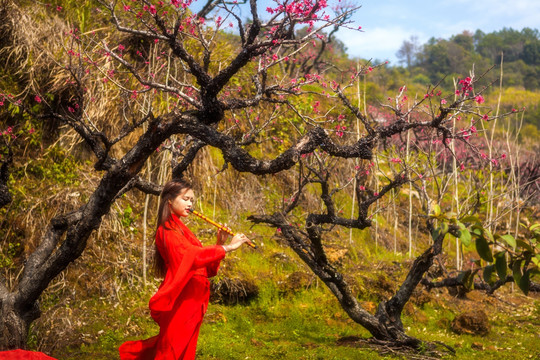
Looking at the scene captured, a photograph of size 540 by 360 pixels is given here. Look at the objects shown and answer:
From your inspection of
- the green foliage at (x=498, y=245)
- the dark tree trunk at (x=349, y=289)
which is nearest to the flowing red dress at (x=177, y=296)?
the dark tree trunk at (x=349, y=289)

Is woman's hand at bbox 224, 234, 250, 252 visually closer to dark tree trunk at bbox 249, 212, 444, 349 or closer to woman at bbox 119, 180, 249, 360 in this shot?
woman at bbox 119, 180, 249, 360

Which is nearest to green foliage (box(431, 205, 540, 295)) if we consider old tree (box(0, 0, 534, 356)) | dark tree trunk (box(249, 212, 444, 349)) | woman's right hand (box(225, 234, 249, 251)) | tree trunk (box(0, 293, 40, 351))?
old tree (box(0, 0, 534, 356))

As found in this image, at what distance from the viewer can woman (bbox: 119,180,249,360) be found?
3355 mm

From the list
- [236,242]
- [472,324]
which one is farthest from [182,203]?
[472,324]

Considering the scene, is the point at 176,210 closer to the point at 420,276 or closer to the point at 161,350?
the point at 161,350

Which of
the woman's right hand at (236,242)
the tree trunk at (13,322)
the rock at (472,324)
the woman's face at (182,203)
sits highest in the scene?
the woman's face at (182,203)

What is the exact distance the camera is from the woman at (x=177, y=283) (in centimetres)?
336

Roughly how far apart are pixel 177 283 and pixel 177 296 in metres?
0.10

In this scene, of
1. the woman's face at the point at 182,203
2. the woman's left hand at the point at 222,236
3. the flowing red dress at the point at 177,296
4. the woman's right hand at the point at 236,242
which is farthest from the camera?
the woman's left hand at the point at 222,236

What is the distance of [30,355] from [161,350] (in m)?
0.79

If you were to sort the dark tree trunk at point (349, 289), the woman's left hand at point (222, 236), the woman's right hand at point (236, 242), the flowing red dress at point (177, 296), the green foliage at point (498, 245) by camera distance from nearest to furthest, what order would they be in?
the green foliage at point (498, 245) < the woman's right hand at point (236, 242) < the flowing red dress at point (177, 296) < the woman's left hand at point (222, 236) < the dark tree trunk at point (349, 289)

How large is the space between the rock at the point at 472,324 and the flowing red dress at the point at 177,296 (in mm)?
4255

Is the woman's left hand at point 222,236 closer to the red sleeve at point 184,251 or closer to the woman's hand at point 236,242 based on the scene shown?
the red sleeve at point 184,251

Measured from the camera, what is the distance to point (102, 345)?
5.18 m
